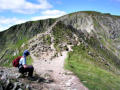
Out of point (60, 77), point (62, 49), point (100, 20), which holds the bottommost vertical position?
point (60, 77)

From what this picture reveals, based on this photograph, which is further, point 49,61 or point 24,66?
point 49,61

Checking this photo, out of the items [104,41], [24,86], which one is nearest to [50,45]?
[24,86]

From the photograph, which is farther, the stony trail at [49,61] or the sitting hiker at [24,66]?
the stony trail at [49,61]

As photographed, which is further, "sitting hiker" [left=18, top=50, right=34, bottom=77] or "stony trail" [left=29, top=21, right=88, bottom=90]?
"stony trail" [left=29, top=21, right=88, bottom=90]

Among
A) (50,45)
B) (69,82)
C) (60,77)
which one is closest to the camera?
(69,82)

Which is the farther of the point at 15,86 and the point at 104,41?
the point at 104,41

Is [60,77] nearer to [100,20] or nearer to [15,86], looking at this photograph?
[15,86]

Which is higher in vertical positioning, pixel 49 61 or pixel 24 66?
pixel 24 66

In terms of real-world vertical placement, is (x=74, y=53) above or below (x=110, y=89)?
above

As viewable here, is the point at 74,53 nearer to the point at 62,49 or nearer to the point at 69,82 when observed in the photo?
the point at 62,49

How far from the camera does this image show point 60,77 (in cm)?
1988

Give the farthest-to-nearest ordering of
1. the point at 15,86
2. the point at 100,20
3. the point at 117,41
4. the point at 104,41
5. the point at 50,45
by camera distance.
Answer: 1. the point at 100,20
2. the point at 117,41
3. the point at 104,41
4. the point at 50,45
5. the point at 15,86

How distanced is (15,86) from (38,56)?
25273 millimetres

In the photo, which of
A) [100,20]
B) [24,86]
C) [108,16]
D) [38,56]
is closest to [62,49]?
[38,56]
